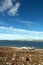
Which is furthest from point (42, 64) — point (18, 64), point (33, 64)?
point (18, 64)

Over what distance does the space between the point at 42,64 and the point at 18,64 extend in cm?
501

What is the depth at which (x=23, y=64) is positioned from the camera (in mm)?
21859

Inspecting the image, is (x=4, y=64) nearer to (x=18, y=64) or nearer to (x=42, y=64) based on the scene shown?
(x=18, y=64)

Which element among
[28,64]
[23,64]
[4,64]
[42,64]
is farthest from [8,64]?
[42,64]

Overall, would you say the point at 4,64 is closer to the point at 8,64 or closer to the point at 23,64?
the point at 8,64

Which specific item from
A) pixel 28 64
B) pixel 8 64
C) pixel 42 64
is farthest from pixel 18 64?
pixel 42 64

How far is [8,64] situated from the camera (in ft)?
68.3

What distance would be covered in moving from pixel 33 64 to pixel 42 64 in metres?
1.30

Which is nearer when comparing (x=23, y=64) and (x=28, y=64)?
(x=23, y=64)

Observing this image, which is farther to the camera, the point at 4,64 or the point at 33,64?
the point at 33,64

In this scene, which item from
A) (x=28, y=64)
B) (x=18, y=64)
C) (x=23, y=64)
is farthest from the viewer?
(x=28, y=64)

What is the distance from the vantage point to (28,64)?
23.3 meters

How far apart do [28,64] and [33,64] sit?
2.86ft

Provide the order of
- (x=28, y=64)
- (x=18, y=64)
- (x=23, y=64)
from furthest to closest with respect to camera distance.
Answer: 1. (x=28, y=64)
2. (x=23, y=64)
3. (x=18, y=64)
